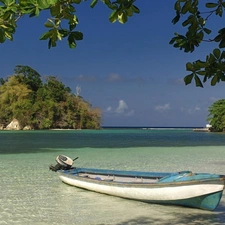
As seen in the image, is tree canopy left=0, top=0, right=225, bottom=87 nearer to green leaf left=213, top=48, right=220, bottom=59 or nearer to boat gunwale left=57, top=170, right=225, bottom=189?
green leaf left=213, top=48, right=220, bottom=59

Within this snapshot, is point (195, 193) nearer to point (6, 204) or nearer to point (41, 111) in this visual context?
point (6, 204)

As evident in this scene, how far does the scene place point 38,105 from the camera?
6525cm

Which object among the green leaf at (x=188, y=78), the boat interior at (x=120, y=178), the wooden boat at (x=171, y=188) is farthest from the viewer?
the boat interior at (x=120, y=178)

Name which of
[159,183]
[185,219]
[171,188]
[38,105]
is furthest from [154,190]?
[38,105]

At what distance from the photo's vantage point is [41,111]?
216ft

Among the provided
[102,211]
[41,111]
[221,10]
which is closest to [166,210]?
[102,211]

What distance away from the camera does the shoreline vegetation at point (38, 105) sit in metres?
63.9

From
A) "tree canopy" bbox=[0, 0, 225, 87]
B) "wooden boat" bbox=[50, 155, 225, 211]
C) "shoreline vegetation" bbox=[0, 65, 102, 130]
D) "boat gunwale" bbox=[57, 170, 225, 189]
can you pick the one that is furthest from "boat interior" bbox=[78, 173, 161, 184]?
"shoreline vegetation" bbox=[0, 65, 102, 130]

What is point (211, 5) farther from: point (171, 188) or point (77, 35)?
point (171, 188)

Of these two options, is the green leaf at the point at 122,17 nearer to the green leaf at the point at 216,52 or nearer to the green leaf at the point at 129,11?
the green leaf at the point at 129,11

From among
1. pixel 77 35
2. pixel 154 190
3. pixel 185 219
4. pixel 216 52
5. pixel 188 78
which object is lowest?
pixel 185 219

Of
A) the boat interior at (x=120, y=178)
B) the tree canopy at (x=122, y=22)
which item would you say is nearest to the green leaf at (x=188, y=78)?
the tree canopy at (x=122, y=22)

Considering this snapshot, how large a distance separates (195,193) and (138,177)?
2289 mm

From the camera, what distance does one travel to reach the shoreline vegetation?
2515 inches
